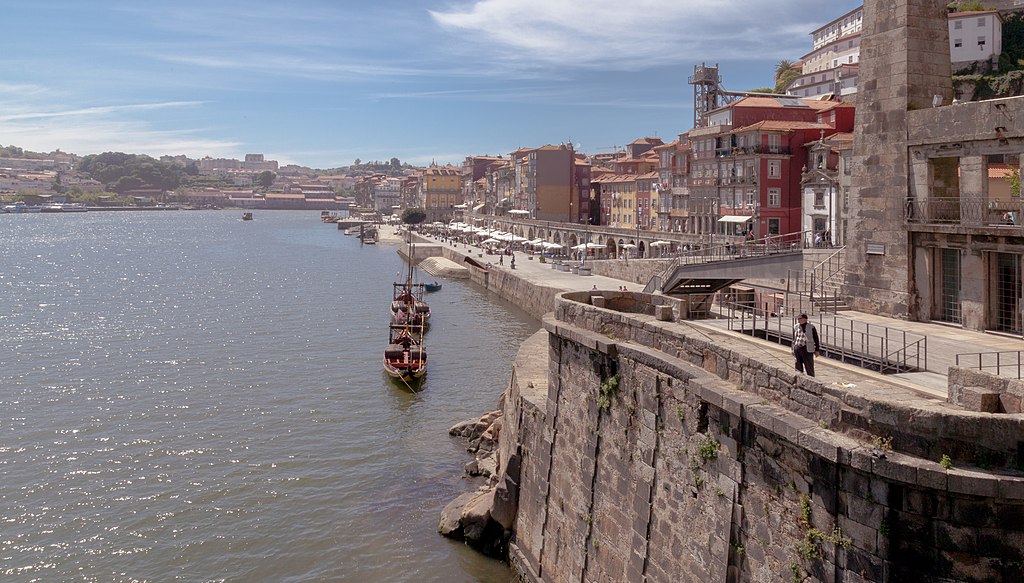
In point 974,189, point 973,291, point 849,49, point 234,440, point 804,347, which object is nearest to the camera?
point 804,347

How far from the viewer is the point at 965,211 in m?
15.2

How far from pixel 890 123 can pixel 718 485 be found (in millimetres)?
9683

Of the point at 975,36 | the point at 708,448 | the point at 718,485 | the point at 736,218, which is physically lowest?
the point at 718,485

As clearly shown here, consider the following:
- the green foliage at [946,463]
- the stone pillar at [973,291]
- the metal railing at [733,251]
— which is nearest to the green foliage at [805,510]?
the green foliage at [946,463]

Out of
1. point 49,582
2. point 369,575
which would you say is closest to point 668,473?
point 369,575

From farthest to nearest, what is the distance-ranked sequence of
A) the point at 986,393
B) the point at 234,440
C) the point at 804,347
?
the point at 234,440 → the point at 804,347 → the point at 986,393

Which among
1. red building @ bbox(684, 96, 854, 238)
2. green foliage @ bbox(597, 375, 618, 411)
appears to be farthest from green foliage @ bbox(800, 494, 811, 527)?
red building @ bbox(684, 96, 854, 238)

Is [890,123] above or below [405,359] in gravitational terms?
above

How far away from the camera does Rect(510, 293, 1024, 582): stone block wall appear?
289 inches

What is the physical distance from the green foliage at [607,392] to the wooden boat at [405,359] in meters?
20.5

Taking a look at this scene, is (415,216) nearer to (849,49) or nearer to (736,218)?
(849,49)

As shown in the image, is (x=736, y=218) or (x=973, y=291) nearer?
(x=973, y=291)

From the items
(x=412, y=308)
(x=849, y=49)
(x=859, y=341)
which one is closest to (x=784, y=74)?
(x=849, y=49)

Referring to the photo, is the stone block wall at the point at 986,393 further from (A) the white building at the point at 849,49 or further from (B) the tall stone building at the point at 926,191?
(A) the white building at the point at 849,49
